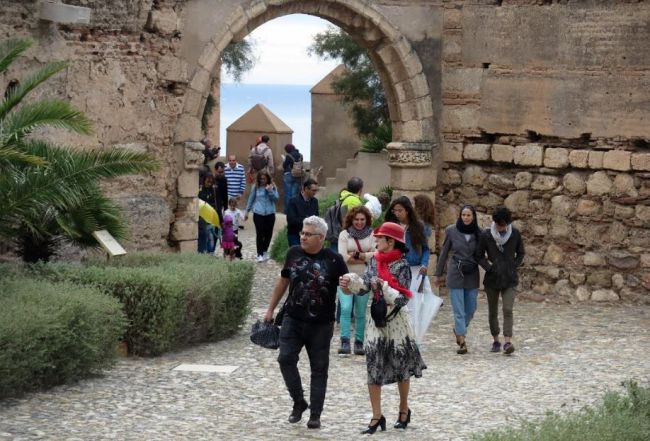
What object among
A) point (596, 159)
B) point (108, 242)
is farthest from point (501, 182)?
point (108, 242)

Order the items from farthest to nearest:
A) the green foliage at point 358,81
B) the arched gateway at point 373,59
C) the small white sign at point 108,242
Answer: the green foliage at point 358,81 < the arched gateway at point 373,59 < the small white sign at point 108,242

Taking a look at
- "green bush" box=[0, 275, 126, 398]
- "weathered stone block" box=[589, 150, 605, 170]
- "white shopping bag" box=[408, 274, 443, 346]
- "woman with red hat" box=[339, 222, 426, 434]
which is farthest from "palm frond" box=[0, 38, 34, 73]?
"weathered stone block" box=[589, 150, 605, 170]

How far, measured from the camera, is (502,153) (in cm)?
1688

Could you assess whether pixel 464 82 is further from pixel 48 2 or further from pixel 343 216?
pixel 48 2

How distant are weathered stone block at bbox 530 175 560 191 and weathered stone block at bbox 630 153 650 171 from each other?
0.96 meters

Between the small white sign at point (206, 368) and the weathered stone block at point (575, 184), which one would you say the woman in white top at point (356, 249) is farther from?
the weathered stone block at point (575, 184)

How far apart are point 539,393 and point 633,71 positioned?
6178mm

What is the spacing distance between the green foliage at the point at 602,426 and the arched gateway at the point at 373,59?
7.58 meters

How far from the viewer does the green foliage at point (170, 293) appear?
11.8m

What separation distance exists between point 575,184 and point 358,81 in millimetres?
11723

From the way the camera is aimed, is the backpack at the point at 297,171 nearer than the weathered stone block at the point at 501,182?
No

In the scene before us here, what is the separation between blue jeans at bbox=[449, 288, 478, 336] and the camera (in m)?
13.0

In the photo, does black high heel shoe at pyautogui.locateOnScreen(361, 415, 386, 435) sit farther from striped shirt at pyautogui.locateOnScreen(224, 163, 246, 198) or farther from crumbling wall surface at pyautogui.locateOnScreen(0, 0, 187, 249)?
striped shirt at pyautogui.locateOnScreen(224, 163, 246, 198)

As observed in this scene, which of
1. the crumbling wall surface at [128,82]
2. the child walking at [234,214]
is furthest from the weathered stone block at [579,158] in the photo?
the child walking at [234,214]
